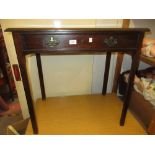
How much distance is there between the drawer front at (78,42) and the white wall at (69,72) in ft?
1.24

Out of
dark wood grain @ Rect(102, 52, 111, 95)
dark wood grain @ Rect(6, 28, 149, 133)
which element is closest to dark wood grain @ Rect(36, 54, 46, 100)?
dark wood grain @ Rect(6, 28, 149, 133)

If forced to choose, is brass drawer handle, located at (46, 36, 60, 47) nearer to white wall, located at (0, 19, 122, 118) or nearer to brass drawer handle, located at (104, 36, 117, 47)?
brass drawer handle, located at (104, 36, 117, 47)

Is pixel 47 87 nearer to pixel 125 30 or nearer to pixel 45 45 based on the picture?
pixel 45 45

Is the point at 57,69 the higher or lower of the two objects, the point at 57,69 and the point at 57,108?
the higher

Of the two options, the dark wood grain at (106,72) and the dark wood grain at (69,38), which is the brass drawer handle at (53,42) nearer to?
the dark wood grain at (69,38)

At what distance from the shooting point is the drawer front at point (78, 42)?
0.64 meters

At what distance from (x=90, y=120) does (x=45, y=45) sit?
62 cm

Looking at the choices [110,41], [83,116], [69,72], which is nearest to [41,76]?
[69,72]

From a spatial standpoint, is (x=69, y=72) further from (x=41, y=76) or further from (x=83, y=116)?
(x=83, y=116)

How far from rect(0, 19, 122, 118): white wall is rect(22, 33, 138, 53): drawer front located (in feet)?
1.24

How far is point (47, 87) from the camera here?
1.22 m

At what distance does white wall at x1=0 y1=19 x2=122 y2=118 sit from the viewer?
1.01 meters
